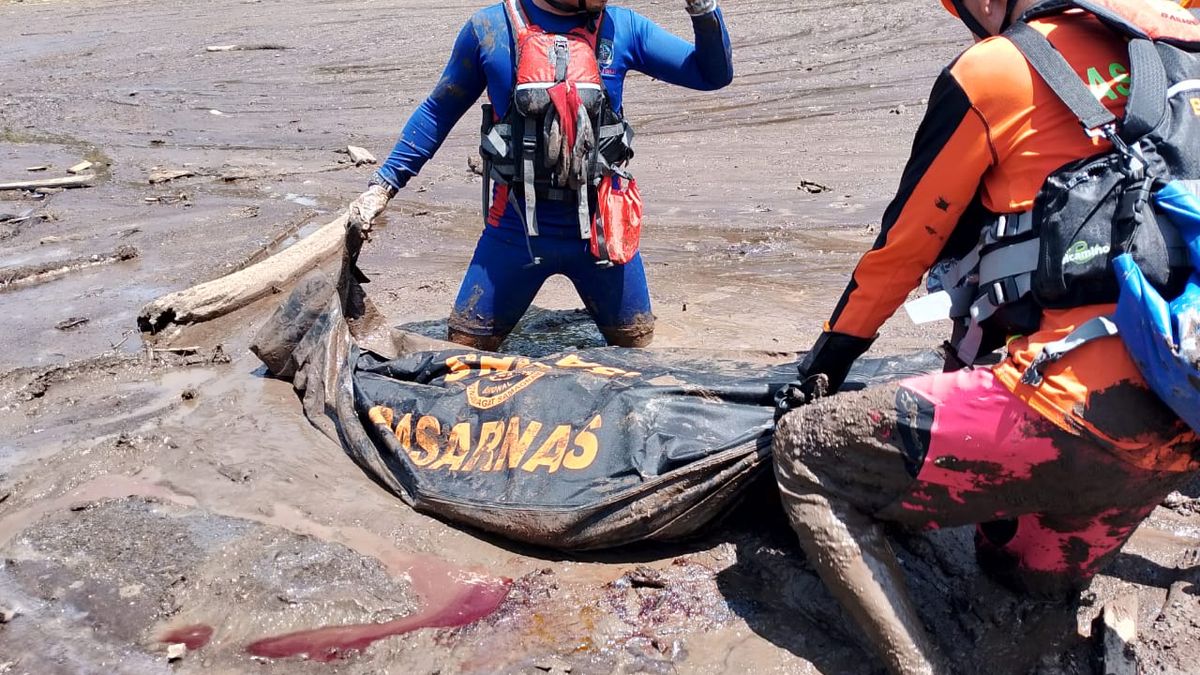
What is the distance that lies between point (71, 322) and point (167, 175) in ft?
10.3

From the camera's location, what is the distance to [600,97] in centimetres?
370

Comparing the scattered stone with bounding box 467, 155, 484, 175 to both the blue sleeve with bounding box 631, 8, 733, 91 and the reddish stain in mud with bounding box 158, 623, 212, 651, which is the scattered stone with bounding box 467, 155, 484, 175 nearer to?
the blue sleeve with bounding box 631, 8, 733, 91

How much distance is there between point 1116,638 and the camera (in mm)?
2504

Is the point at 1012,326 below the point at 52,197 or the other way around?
the other way around

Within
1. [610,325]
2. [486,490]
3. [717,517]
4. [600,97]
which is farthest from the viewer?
[610,325]

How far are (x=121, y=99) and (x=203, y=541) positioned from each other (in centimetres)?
921

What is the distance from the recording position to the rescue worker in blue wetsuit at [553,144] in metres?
3.63

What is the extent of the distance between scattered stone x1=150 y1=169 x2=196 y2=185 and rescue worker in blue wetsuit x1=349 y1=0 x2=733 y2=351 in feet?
14.2

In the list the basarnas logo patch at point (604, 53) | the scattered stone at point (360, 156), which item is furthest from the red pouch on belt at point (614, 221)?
the scattered stone at point (360, 156)

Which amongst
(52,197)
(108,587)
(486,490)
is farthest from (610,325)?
(52,197)

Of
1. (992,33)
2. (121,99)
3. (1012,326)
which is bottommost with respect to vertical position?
(121,99)

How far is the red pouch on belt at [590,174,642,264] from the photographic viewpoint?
12.5 feet

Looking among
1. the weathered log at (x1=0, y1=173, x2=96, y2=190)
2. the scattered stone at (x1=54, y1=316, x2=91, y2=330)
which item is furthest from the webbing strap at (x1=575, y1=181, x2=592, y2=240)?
the weathered log at (x1=0, y1=173, x2=96, y2=190)

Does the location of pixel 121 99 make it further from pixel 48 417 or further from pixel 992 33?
pixel 992 33
